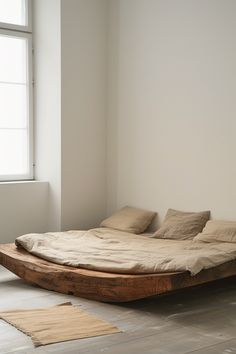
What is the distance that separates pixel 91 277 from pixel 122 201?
2272 millimetres

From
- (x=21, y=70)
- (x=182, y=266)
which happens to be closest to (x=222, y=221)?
(x=182, y=266)

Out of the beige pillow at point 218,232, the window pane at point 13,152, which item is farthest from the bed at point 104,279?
the window pane at point 13,152

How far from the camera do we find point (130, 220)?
6.10 meters

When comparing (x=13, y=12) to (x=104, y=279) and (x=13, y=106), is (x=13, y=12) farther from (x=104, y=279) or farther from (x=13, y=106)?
(x=104, y=279)

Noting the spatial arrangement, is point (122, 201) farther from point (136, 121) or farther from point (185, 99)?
point (185, 99)

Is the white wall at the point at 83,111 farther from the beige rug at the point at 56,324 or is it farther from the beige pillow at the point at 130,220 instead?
the beige rug at the point at 56,324

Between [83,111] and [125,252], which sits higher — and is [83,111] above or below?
above

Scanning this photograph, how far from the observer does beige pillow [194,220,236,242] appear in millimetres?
5086

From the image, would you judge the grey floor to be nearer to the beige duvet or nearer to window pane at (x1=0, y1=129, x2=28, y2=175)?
the beige duvet

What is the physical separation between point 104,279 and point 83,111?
2.67 meters

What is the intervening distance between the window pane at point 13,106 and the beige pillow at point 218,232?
257 centimetres

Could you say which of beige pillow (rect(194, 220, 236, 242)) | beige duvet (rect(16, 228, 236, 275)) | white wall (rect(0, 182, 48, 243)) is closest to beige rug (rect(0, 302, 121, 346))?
beige duvet (rect(16, 228, 236, 275))

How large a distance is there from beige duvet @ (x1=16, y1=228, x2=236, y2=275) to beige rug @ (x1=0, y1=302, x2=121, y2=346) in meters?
0.52

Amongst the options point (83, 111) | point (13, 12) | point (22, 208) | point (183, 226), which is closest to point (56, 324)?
point (183, 226)
